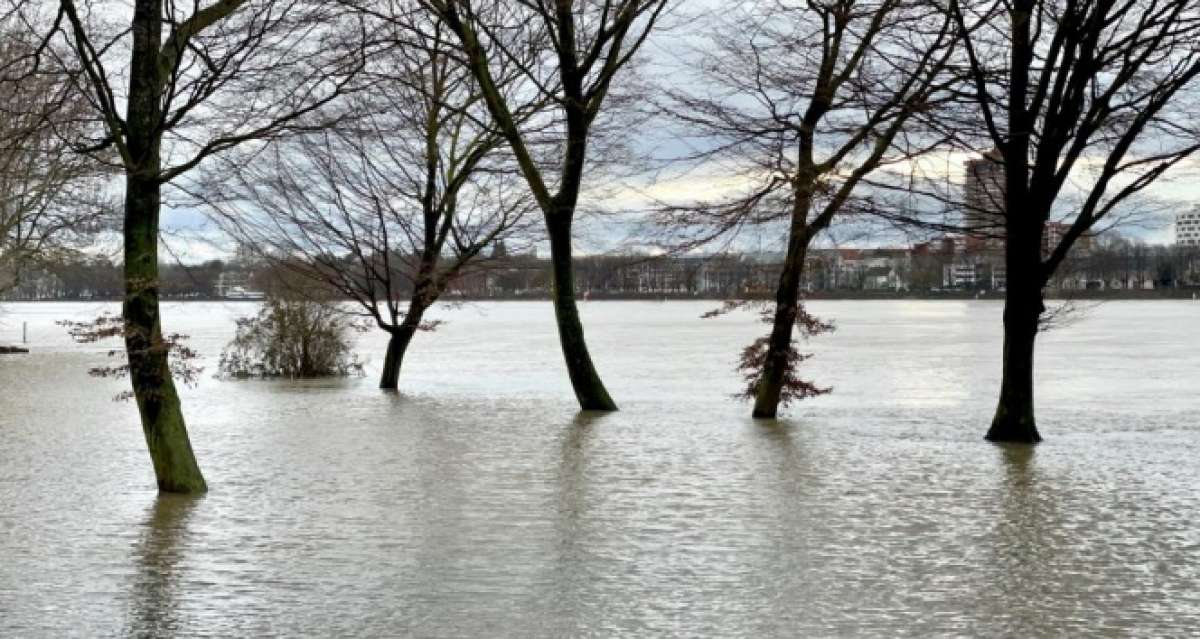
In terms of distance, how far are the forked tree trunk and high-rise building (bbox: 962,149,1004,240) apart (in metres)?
1.36

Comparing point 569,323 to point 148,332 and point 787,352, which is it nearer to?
point 787,352

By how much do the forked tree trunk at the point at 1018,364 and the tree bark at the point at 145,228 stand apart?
10945 millimetres

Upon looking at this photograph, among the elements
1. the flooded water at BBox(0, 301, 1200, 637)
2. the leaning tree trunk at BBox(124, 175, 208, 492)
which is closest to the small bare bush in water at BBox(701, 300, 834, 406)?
the flooded water at BBox(0, 301, 1200, 637)

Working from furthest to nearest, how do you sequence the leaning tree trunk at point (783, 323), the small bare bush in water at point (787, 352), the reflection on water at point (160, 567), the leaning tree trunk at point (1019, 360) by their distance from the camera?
the small bare bush in water at point (787, 352)
the leaning tree trunk at point (783, 323)
the leaning tree trunk at point (1019, 360)
the reflection on water at point (160, 567)

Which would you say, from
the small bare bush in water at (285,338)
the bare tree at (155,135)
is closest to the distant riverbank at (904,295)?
the small bare bush in water at (285,338)

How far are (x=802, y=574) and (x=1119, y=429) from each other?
13.4 m

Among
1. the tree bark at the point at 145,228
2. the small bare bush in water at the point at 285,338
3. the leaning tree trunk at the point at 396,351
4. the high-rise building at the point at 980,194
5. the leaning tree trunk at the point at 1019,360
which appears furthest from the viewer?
the small bare bush in water at the point at 285,338

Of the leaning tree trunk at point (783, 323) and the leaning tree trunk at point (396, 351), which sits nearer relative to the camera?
the leaning tree trunk at point (783, 323)

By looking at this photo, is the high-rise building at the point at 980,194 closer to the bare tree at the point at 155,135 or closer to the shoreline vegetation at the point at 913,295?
the bare tree at the point at 155,135

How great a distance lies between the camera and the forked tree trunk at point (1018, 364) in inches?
743

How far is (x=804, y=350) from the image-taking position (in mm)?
52375

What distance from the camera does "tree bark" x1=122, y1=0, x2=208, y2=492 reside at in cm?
1317

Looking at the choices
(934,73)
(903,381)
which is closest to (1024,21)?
(934,73)

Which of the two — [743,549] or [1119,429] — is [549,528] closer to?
[743,549]
